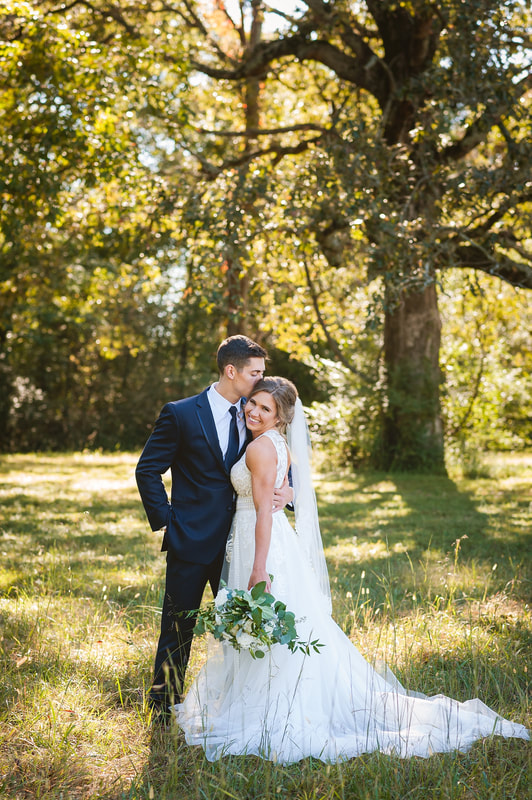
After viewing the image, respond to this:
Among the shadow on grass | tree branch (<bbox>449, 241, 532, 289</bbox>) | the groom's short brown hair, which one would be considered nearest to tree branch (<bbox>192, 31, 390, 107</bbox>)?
tree branch (<bbox>449, 241, 532, 289</bbox>)

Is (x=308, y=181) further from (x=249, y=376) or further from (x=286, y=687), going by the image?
(x=286, y=687)

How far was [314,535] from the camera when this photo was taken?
4160 millimetres

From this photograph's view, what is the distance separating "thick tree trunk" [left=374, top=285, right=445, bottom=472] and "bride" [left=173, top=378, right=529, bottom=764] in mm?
9943

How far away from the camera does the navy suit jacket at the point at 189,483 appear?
3689 mm

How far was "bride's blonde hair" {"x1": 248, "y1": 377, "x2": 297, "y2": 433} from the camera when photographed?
12.2ft

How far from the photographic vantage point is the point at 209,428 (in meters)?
3.76

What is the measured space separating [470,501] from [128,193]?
7.51 metres

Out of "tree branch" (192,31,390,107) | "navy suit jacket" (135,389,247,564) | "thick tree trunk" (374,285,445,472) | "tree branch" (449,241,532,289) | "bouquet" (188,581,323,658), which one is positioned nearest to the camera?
"bouquet" (188,581,323,658)

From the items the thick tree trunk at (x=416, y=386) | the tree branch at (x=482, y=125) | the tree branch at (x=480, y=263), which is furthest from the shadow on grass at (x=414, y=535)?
the tree branch at (x=482, y=125)

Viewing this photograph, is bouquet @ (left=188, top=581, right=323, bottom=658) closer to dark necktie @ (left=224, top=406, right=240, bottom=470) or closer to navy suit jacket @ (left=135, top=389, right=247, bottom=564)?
navy suit jacket @ (left=135, top=389, right=247, bottom=564)

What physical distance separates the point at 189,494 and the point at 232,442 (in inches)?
14.5

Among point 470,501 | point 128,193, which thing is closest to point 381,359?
point 470,501

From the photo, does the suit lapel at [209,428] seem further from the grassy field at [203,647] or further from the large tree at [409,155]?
the large tree at [409,155]

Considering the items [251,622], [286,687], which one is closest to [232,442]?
[251,622]
